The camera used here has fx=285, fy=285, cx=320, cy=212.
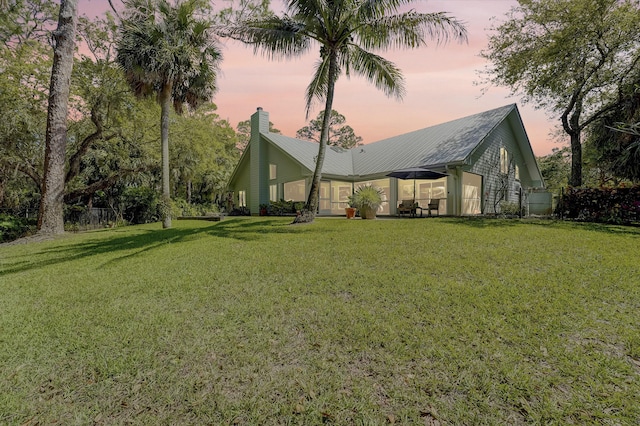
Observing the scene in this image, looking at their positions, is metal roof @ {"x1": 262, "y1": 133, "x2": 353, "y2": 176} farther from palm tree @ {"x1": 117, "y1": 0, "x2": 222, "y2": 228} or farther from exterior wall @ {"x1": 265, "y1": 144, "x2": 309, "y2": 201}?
palm tree @ {"x1": 117, "y1": 0, "x2": 222, "y2": 228}

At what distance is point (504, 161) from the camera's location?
1781 centimetres

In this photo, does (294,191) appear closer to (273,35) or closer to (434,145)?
(434,145)

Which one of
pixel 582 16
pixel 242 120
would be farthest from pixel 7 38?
pixel 242 120

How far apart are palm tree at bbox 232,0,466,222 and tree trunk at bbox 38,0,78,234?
6.78 metres

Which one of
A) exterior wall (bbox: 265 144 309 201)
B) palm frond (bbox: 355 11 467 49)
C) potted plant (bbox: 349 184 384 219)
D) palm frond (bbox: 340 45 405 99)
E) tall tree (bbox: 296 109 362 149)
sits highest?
tall tree (bbox: 296 109 362 149)

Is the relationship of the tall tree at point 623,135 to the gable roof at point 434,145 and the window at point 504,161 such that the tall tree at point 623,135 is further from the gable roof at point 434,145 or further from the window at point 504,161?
the gable roof at point 434,145

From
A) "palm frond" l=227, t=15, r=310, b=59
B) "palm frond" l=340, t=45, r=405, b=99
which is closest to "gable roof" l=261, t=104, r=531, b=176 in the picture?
"palm frond" l=340, t=45, r=405, b=99

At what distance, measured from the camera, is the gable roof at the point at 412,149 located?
1544 cm

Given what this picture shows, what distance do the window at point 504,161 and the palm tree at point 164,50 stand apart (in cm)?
1739

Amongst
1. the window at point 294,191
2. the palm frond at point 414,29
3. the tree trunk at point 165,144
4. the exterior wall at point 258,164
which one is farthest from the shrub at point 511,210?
the tree trunk at point 165,144

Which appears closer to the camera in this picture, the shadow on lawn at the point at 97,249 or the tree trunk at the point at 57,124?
the shadow on lawn at the point at 97,249

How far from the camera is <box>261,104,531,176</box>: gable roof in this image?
15.4 m

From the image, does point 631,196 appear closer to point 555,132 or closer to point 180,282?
point 180,282

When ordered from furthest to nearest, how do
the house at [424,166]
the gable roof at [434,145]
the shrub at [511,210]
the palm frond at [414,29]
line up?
1. the house at [424,166]
2. the gable roof at [434,145]
3. the shrub at [511,210]
4. the palm frond at [414,29]
